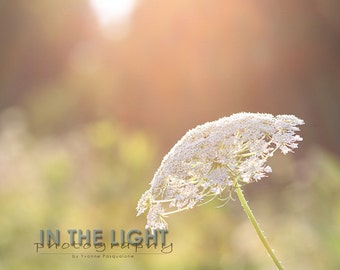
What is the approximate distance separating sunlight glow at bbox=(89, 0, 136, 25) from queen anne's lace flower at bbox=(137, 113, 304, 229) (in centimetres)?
946

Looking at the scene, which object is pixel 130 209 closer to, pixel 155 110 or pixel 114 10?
pixel 155 110

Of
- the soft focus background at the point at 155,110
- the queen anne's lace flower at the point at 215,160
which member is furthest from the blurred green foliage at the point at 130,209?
the queen anne's lace flower at the point at 215,160

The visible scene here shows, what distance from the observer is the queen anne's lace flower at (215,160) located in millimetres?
1653

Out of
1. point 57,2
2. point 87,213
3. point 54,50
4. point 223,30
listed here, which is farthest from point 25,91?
point 87,213

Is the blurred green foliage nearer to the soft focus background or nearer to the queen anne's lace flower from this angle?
the soft focus background

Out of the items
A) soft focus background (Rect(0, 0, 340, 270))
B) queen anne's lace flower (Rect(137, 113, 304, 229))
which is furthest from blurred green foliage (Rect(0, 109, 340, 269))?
queen anne's lace flower (Rect(137, 113, 304, 229))

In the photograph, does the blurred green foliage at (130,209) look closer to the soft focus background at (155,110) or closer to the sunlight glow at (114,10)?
the soft focus background at (155,110)

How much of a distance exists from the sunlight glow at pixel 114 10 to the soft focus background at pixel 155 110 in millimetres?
27

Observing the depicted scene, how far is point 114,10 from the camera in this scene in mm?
11273

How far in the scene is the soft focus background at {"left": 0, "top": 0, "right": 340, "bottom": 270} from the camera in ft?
15.6

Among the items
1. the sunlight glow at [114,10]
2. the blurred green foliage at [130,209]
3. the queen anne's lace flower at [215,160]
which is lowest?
the queen anne's lace flower at [215,160]

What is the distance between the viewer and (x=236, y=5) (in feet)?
32.4

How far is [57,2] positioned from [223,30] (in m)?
4.45

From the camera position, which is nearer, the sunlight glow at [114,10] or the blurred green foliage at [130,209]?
the blurred green foliage at [130,209]
